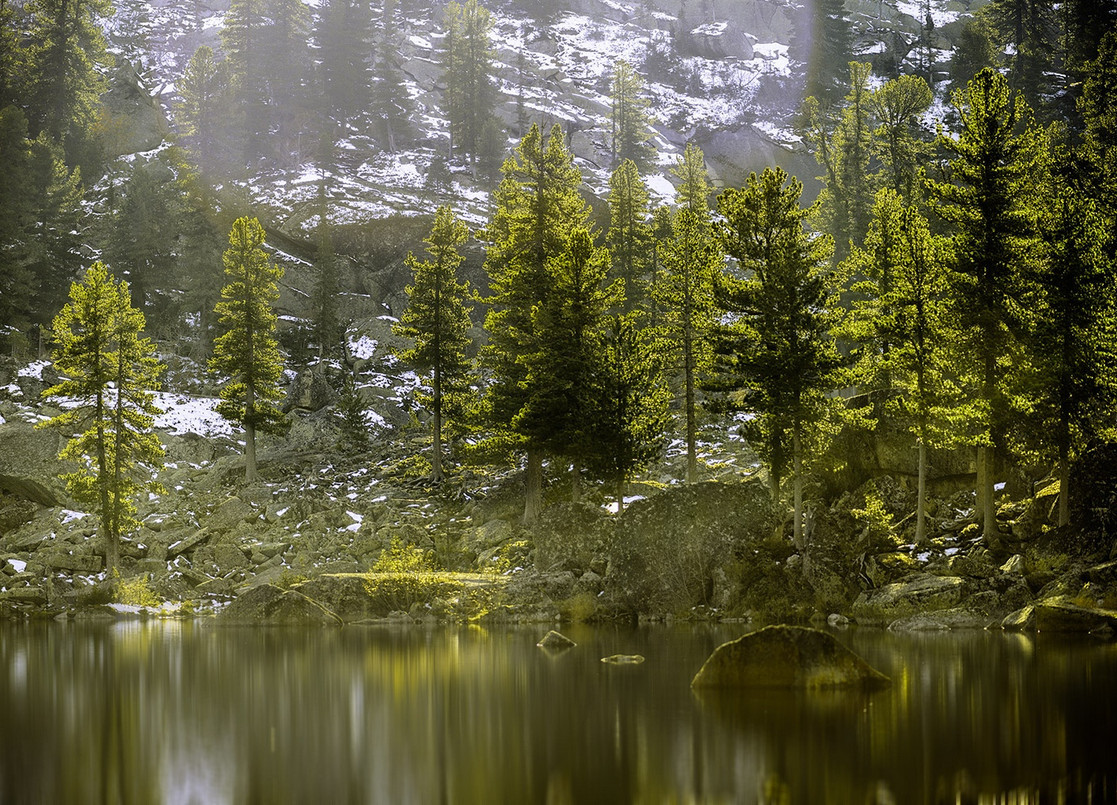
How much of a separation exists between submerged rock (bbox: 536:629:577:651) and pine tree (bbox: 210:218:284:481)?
3300 cm

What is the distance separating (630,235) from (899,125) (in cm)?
1868

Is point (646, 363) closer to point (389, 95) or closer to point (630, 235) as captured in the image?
point (630, 235)

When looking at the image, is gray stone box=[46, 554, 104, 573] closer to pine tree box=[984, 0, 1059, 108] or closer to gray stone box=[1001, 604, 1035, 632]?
gray stone box=[1001, 604, 1035, 632]

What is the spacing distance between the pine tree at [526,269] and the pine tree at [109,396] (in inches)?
670

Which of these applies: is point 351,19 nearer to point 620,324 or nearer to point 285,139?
point 285,139

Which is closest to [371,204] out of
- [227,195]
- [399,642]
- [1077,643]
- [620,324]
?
[227,195]

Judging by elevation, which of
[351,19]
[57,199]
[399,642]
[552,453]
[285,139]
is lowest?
[399,642]

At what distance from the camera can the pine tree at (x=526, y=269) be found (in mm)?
44031

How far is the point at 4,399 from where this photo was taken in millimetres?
57281

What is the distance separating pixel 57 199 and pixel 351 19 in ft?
166

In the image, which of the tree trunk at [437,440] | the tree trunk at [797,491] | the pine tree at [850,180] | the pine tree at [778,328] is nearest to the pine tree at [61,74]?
the tree trunk at [437,440]

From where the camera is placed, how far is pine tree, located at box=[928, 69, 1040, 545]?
33781mm

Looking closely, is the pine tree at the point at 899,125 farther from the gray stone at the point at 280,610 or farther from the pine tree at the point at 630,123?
the gray stone at the point at 280,610

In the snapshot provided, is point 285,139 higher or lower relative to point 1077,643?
higher
